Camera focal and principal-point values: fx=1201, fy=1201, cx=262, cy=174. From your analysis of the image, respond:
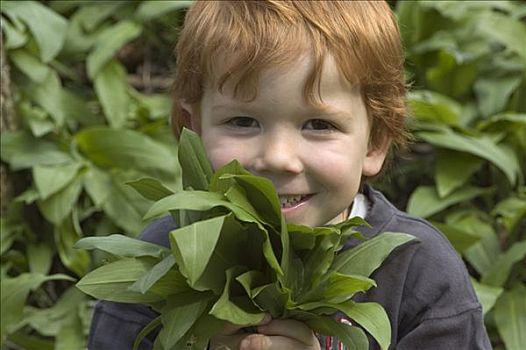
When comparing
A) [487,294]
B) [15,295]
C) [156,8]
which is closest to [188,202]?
[15,295]

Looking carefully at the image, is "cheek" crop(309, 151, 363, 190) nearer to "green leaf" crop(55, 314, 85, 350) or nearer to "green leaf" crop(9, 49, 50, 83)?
"green leaf" crop(55, 314, 85, 350)

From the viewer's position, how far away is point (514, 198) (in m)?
3.89

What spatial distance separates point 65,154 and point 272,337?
1.70 m

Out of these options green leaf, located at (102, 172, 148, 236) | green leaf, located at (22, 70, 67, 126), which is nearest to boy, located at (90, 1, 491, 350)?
green leaf, located at (102, 172, 148, 236)

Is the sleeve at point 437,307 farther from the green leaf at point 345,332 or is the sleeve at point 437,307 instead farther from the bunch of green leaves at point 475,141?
the bunch of green leaves at point 475,141

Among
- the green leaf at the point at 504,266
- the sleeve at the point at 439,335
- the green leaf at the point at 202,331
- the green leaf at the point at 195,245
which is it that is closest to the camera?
the green leaf at the point at 195,245

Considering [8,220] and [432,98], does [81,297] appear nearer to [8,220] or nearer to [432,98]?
[8,220]

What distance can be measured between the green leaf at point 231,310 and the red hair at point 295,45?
36cm

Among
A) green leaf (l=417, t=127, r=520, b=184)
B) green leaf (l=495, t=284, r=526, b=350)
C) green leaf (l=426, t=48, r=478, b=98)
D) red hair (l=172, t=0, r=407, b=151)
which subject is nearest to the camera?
red hair (l=172, t=0, r=407, b=151)

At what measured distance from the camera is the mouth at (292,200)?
239cm

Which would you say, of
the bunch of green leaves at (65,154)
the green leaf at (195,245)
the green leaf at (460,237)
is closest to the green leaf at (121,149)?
the bunch of green leaves at (65,154)

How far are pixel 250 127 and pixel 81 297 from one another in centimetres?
147

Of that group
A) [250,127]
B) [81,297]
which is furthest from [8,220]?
[250,127]

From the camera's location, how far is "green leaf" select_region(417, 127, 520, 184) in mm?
3812
